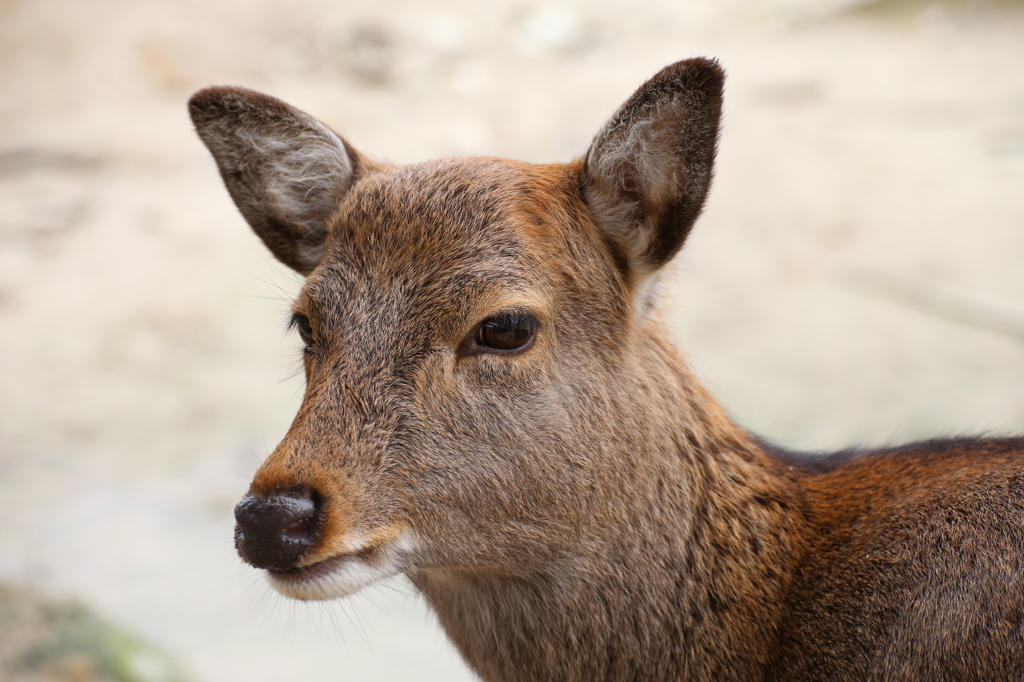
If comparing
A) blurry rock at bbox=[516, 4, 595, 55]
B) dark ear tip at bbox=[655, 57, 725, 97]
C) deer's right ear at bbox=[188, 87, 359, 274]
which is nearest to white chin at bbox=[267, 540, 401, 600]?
deer's right ear at bbox=[188, 87, 359, 274]

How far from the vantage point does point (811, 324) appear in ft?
38.1

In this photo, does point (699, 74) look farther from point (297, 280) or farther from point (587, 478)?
point (297, 280)

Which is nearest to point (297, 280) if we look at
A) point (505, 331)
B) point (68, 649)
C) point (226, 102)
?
point (226, 102)

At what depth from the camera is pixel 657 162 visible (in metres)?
3.88

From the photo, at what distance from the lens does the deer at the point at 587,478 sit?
353cm

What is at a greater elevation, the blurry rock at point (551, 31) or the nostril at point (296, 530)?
the blurry rock at point (551, 31)

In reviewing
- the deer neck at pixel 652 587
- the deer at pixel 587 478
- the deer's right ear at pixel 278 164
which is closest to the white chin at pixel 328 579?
the deer at pixel 587 478

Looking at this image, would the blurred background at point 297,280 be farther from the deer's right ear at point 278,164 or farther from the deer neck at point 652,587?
the deer neck at point 652,587

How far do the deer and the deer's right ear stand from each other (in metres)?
0.39

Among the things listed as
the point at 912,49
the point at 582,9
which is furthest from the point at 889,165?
the point at 582,9

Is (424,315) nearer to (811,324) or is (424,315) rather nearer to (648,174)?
(648,174)

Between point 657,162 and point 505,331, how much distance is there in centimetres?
85

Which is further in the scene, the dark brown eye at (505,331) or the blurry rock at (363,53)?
the blurry rock at (363,53)

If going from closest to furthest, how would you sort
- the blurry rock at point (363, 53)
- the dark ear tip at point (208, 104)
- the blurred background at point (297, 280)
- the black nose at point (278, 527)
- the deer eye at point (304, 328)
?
the black nose at point (278, 527)
the deer eye at point (304, 328)
the dark ear tip at point (208, 104)
the blurred background at point (297, 280)
the blurry rock at point (363, 53)
